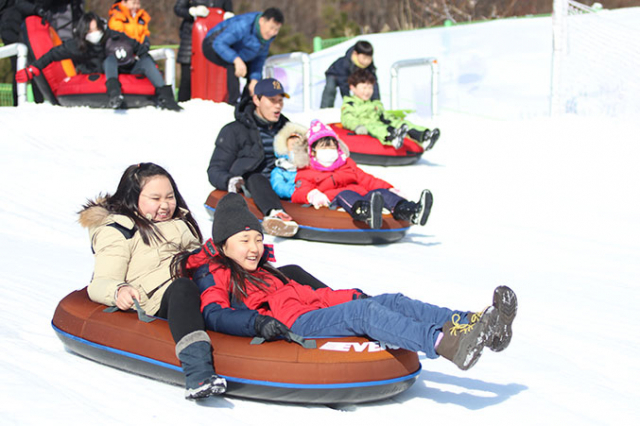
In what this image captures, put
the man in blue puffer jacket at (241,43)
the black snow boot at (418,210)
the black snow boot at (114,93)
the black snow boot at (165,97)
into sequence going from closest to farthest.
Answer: the black snow boot at (418,210), the black snow boot at (114,93), the man in blue puffer jacket at (241,43), the black snow boot at (165,97)

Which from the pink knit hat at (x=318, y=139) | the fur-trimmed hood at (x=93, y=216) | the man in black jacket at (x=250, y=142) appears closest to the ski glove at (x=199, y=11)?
the man in black jacket at (x=250, y=142)

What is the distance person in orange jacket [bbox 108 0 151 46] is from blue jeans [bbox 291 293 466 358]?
7554 millimetres

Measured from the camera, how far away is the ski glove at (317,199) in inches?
233

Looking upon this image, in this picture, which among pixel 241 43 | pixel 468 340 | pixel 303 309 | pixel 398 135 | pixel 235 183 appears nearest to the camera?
pixel 468 340

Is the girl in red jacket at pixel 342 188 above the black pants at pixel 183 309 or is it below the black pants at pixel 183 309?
above

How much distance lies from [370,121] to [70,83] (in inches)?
133

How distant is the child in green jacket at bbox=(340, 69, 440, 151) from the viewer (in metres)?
8.58

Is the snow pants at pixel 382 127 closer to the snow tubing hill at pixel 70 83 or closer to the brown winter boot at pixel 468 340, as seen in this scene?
the snow tubing hill at pixel 70 83

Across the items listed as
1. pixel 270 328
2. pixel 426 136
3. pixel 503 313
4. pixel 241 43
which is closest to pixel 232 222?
pixel 270 328

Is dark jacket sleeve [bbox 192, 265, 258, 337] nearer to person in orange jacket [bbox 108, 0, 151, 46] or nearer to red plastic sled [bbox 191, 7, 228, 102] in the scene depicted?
person in orange jacket [bbox 108, 0, 151, 46]

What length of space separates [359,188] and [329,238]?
44cm

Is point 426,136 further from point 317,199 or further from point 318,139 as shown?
point 317,199

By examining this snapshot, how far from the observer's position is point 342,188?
6156mm

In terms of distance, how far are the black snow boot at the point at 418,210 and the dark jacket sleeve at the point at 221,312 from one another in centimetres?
272
